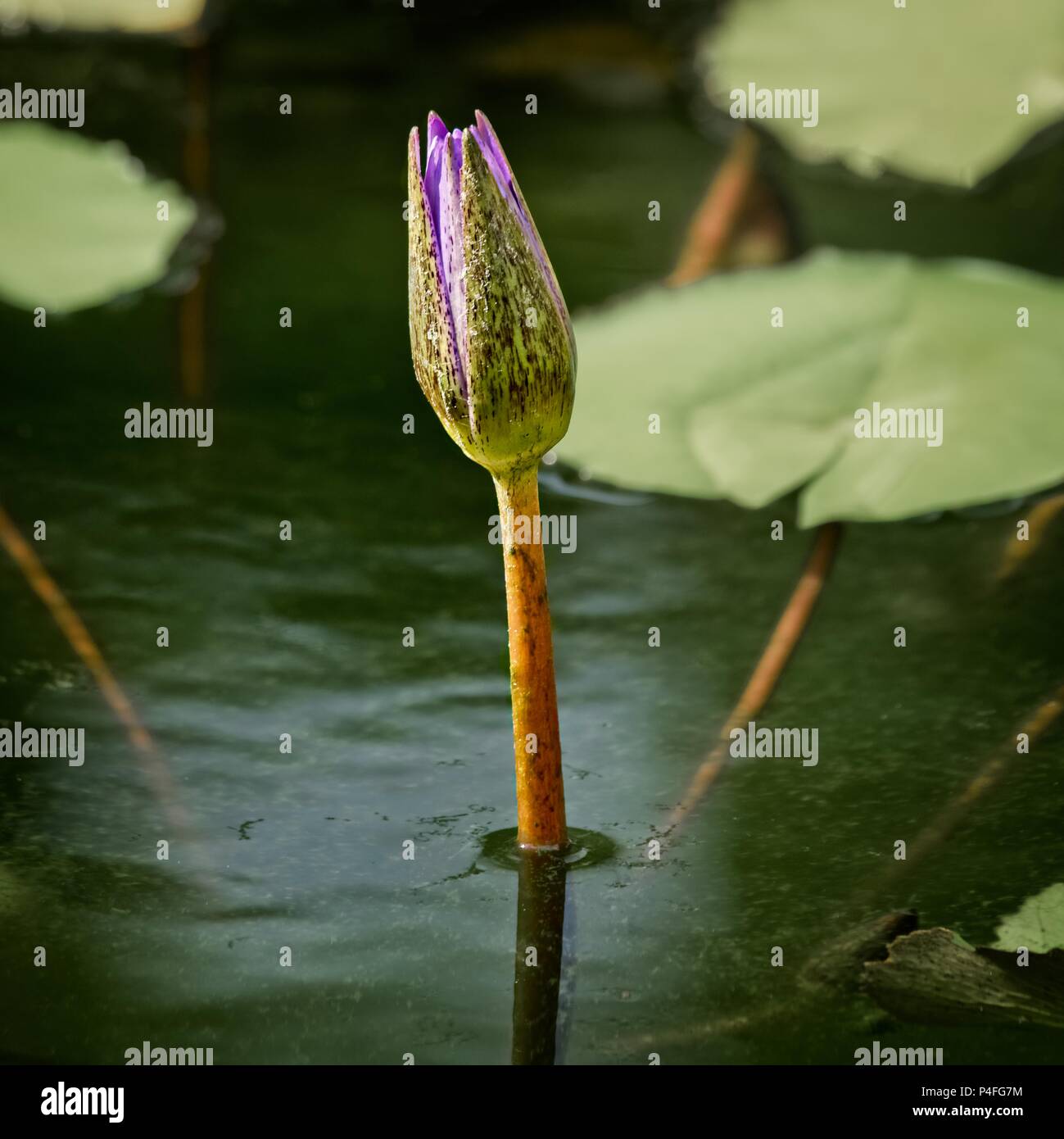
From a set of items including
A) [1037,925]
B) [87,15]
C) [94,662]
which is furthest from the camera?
[87,15]

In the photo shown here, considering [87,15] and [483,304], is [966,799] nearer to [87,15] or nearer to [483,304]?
[483,304]

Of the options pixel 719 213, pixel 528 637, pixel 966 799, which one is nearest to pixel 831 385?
pixel 719 213

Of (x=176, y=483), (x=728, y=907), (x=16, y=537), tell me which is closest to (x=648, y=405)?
(x=176, y=483)

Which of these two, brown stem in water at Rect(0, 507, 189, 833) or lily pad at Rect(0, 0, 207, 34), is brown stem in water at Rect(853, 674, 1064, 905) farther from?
lily pad at Rect(0, 0, 207, 34)

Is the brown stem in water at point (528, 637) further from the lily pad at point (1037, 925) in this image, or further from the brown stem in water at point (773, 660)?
the lily pad at point (1037, 925)

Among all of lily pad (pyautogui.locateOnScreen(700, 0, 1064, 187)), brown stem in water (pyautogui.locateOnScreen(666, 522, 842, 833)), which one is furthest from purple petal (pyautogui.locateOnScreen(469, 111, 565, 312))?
lily pad (pyautogui.locateOnScreen(700, 0, 1064, 187))

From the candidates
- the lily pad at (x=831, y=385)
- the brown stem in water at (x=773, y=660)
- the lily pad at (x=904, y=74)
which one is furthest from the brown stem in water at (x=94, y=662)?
the lily pad at (x=904, y=74)
